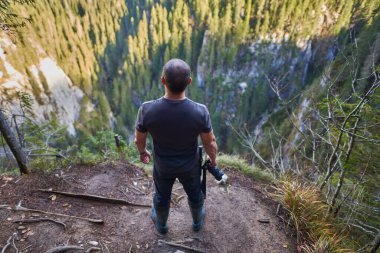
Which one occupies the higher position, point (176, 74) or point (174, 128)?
point (176, 74)

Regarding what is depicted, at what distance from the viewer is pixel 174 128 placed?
261 cm

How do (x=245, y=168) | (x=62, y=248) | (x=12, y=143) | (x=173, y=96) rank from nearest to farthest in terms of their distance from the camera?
(x=173, y=96)
(x=62, y=248)
(x=12, y=143)
(x=245, y=168)

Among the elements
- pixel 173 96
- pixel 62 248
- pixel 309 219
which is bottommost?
pixel 309 219

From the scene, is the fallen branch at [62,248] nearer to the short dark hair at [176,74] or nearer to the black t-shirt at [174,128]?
the black t-shirt at [174,128]

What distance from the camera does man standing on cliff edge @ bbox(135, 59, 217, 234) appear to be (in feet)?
8.08

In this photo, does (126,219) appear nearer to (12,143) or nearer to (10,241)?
(10,241)

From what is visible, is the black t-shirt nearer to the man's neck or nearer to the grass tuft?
the man's neck

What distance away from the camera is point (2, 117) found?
411 cm

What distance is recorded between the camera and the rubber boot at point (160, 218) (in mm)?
3261

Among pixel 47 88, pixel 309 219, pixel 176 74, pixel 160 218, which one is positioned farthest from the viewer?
pixel 47 88

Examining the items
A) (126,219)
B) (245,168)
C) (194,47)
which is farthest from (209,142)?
(194,47)

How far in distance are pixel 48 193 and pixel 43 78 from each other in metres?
45.4

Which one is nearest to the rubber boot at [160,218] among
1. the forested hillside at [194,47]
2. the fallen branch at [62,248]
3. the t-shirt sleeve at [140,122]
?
the fallen branch at [62,248]

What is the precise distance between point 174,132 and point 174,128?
0.05 m
